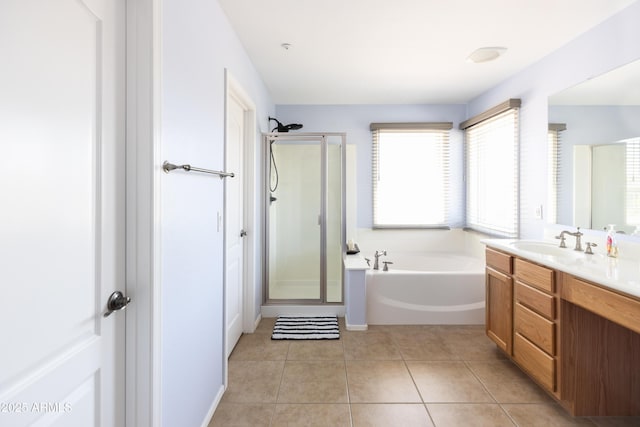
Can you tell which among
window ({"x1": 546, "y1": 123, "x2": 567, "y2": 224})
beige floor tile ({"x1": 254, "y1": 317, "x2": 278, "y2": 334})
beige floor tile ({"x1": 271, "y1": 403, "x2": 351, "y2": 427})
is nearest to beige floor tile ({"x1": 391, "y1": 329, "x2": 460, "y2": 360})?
beige floor tile ({"x1": 271, "y1": 403, "x2": 351, "y2": 427})

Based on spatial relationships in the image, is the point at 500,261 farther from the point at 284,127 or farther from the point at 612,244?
the point at 284,127

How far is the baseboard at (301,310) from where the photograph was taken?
3381 millimetres

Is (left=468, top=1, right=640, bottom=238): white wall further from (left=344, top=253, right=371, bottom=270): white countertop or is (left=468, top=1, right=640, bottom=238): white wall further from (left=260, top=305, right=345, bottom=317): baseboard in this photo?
(left=260, top=305, right=345, bottom=317): baseboard

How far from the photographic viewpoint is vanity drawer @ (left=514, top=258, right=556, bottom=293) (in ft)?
6.14

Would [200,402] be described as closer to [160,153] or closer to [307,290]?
[160,153]

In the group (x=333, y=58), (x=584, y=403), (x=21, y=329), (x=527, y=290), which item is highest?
(x=333, y=58)

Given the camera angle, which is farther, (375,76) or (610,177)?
(375,76)

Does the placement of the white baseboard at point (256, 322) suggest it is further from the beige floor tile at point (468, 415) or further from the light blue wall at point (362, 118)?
the light blue wall at point (362, 118)

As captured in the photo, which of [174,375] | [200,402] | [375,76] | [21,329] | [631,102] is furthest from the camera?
[375,76]

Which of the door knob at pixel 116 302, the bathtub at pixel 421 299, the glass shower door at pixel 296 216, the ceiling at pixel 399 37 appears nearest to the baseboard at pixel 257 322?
the glass shower door at pixel 296 216

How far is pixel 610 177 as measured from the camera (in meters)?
2.13

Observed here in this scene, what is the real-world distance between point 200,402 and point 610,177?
2944mm

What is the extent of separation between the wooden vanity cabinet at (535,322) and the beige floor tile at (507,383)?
14 cm

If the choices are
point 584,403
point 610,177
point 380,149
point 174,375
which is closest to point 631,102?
point 610,177
